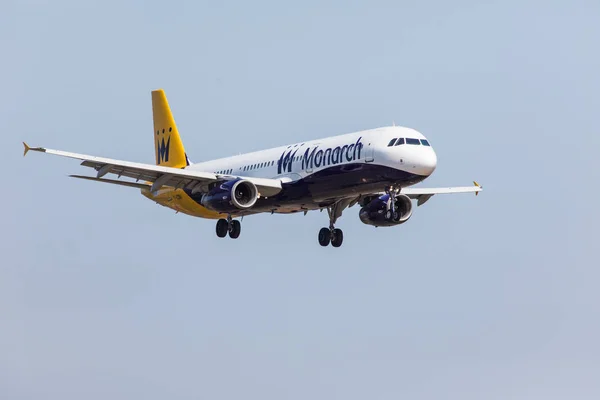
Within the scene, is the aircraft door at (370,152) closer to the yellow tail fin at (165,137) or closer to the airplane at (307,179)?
the airplane at (307,179)

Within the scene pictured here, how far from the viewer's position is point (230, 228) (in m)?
72.2

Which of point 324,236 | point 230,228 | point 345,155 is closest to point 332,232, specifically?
point 324,236

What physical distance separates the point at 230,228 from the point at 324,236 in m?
5.31

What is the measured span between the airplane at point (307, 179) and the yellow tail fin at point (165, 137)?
4.84 m

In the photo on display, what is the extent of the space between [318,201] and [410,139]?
626 centimetres

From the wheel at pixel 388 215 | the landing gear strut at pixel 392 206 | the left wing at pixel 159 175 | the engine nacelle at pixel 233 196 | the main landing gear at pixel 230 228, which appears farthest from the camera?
the main landing gear at pixel 230 228

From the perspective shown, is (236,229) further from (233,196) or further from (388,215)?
(388,215)

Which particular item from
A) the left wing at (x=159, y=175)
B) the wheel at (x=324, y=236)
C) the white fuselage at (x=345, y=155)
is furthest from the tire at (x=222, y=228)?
the wheel at (x=324, y=236)

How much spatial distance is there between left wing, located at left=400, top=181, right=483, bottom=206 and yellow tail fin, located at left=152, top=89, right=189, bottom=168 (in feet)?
46.4

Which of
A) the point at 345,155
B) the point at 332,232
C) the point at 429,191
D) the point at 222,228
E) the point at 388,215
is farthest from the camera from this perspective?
the point at 429,191

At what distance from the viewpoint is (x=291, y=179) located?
68812 mm

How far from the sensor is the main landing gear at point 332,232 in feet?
239

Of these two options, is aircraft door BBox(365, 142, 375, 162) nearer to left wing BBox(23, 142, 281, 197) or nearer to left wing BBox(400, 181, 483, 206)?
left wing BBox(23, 142, 281, 197)

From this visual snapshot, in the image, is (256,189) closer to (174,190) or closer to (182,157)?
(174,190)
